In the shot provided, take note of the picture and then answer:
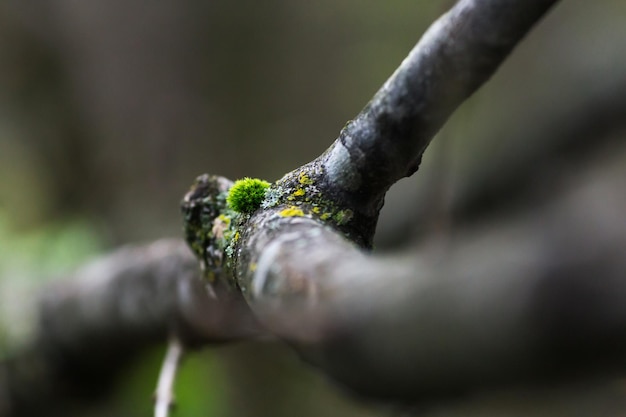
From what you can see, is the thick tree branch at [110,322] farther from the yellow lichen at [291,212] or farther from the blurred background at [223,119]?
the yellow lichen at [291,212]

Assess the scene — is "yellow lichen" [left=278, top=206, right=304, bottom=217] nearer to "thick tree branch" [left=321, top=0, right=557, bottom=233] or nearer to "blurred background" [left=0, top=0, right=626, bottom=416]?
"thick tree branch" [left=321, top=0, right=557, bottom=233]

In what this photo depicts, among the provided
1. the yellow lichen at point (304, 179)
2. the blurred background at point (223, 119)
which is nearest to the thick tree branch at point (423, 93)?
the yellow lichen at point (304, 179)

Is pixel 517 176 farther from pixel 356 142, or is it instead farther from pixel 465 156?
pixel 356 142

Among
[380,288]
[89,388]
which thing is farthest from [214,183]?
[89,388]

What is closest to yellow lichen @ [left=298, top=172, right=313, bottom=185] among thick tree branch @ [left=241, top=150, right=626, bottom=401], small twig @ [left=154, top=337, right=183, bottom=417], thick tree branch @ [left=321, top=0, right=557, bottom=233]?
thick tree branch @ [left=321, top=0, right=557, bottom=233]

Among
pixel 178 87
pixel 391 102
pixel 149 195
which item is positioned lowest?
pixel 391 102

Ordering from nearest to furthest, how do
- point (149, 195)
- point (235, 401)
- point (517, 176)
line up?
point (517, 176) → point (235, 401) → point (149, 195)

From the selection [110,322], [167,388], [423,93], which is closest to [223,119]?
[110,322]
